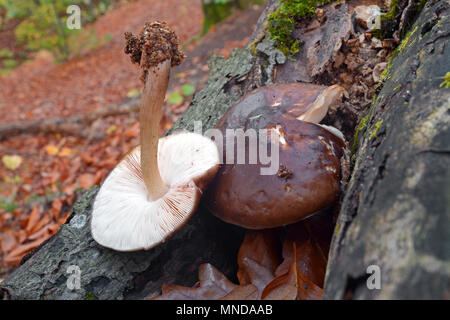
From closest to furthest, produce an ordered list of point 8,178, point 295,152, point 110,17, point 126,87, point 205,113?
point 295,152
point 205,113
point 8,178
point 126,87
point 110,17

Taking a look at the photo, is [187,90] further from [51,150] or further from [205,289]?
[205,289]

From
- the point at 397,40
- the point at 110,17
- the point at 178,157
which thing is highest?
the point at 110,17

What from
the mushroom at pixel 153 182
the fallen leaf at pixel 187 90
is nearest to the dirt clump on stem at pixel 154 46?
the mushroom at pixel 153 182

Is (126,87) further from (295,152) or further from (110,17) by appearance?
(110,17)

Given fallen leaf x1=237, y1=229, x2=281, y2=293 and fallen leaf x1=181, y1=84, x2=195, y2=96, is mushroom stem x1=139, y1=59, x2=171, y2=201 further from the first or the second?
fallen leaf x1=181, y1=84, x2=195, y2=96

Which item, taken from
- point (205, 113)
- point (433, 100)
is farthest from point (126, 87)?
point (433, 100)

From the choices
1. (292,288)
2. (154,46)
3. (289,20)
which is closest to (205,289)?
(292,288)

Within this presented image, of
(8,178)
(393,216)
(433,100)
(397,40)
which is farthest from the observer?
(8,178)
